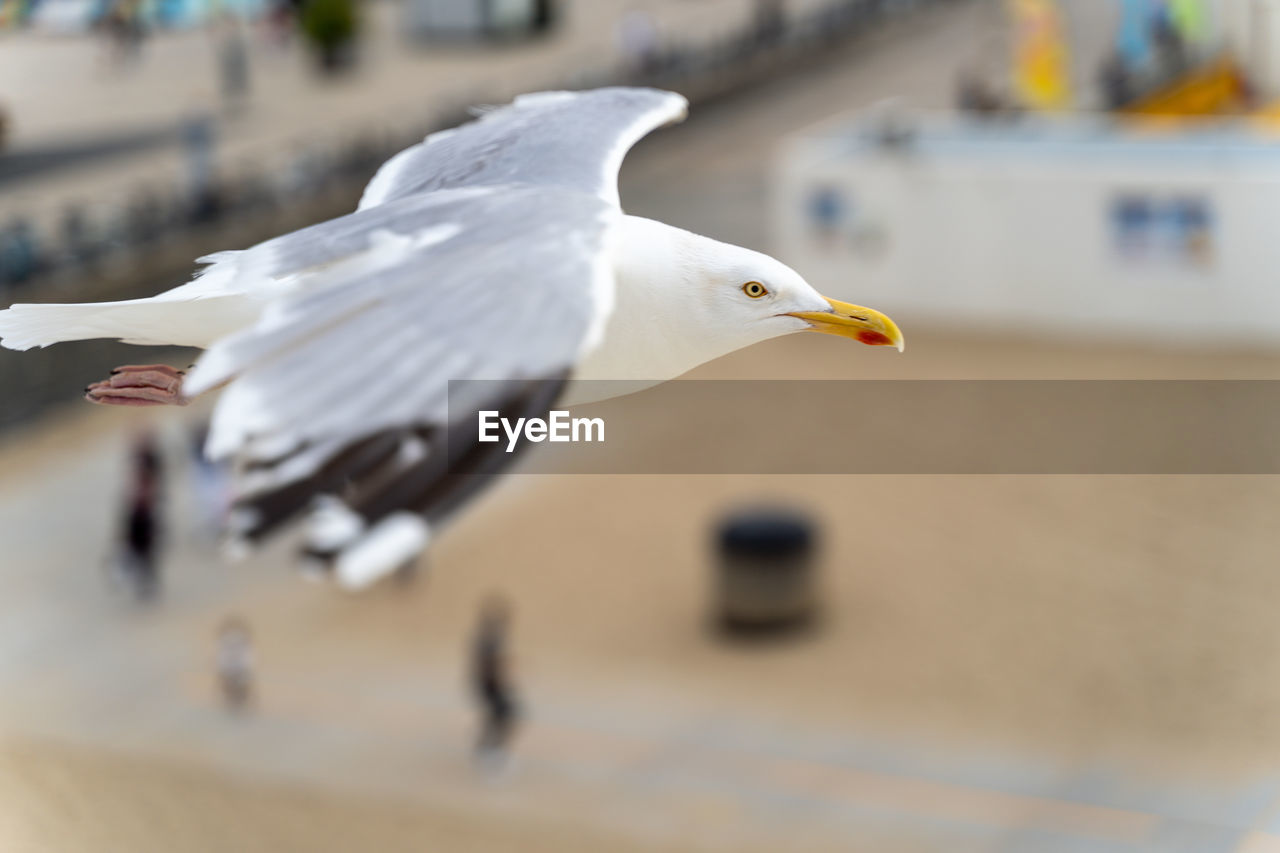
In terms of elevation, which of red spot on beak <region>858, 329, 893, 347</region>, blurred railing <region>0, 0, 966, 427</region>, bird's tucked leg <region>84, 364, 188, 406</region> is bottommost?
blurred railing <region>0, 0, 966, 427</region>

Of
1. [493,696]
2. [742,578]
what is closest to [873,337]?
[493,696]

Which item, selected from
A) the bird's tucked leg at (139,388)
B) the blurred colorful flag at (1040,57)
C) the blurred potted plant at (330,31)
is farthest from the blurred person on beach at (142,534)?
the blurred potted plant at (330,31)

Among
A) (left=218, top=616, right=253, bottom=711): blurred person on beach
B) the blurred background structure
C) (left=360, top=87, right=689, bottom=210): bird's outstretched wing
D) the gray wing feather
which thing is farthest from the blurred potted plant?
the gray wing feather

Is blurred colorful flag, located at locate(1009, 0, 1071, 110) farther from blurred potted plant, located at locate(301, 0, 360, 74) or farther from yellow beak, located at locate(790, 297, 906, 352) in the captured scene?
yellow beak, located at locate(790, 297, 906, 352)

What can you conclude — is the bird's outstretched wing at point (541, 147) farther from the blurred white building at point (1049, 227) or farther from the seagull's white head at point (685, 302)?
the blurred white building at point (1049, 227)

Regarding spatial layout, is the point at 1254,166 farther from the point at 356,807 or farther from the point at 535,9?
the point at 535,9
